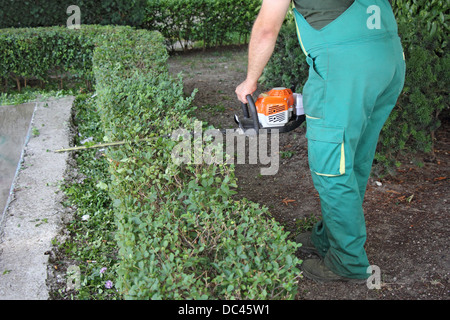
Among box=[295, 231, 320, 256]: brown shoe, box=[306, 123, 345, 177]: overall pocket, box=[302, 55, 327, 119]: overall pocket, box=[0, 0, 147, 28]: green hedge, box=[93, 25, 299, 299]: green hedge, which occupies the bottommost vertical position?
box=[295, 231, 320, 256]: brown shoe

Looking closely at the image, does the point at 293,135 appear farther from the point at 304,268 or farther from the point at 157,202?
the point at 157,202

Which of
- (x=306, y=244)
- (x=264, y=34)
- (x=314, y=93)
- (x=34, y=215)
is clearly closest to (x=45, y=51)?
(x=34, y=215)

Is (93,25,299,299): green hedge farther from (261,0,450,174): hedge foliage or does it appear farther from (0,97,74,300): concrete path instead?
(261,0,450,174): hedge foliage

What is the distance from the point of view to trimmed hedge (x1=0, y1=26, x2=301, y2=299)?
5.88 feet

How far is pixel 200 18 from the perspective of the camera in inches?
355

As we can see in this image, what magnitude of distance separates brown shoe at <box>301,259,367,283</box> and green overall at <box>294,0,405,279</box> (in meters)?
0.09

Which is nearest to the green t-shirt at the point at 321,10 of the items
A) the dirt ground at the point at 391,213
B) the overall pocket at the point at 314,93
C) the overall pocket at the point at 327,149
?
the overall pocket at the point at 314,93

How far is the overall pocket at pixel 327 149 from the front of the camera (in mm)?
2416

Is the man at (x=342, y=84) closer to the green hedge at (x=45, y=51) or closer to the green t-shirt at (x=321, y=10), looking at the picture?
the green t-shirt at (x=321, y=10)

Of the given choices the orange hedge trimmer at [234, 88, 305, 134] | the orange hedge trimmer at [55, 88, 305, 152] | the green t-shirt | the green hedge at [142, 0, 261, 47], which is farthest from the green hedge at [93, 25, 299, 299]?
the green hedge at [142, 0, 261, 47]

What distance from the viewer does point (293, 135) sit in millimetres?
5031

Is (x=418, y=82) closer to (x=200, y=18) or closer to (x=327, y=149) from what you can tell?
(x=327, y=149)
